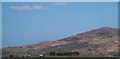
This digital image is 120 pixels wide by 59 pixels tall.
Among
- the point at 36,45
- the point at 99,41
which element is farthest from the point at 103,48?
the point at 36,45

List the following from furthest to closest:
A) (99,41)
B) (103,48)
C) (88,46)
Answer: (99,41) < (88,46) < (103,48)

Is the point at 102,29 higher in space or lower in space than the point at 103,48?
higher

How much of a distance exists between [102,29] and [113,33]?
676 cm

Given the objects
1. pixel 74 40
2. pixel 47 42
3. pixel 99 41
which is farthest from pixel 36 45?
pixel 99 41

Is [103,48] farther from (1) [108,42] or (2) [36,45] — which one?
(2) [36,45]

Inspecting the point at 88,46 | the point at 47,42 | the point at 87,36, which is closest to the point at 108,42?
the point at 88,46

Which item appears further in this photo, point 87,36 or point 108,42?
point 87,36

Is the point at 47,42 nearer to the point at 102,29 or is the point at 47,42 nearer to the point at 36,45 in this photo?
the point at 36,45

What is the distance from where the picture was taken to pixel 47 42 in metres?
140

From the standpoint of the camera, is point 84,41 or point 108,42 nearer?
point 108,42

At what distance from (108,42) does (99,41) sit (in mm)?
8738

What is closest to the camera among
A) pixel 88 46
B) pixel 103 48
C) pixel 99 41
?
pixel 103 48

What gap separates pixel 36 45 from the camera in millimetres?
134125

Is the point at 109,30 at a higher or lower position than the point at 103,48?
higher
